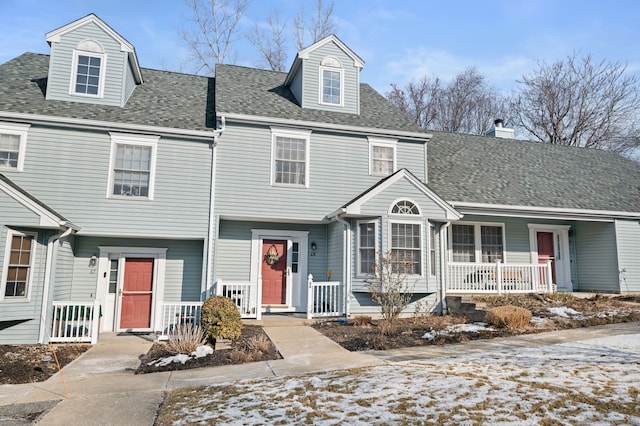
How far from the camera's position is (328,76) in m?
13.8

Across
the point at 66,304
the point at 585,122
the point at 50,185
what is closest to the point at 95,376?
the point at 66,304

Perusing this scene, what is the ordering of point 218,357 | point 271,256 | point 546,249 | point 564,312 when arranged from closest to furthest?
point 218,357 → point 564,312 → point 271,256 → point 546,249

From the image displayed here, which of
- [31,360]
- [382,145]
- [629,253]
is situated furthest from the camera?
[629,253]

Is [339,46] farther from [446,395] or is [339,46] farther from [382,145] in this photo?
[446,395]

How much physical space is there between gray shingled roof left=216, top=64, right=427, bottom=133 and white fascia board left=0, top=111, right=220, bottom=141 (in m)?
0.98

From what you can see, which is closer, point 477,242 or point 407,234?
point 407,234

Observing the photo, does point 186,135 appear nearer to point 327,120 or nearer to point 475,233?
point 327,120

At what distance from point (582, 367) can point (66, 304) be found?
1005 cm

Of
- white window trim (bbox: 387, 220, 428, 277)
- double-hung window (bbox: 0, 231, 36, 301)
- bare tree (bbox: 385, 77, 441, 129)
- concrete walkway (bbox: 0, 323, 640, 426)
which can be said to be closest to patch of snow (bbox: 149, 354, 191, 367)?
concrete walkway (bbox: 0, 323, 640, 426)

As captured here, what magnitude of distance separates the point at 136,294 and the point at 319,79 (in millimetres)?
8577

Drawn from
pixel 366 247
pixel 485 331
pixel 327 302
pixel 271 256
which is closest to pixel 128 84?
pixel 271 256

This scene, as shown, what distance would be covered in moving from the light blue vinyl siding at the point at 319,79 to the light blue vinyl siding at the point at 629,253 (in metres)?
10.3

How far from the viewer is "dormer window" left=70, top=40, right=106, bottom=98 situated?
11.6 meters

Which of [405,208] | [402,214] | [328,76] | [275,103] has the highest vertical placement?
[328,76]
